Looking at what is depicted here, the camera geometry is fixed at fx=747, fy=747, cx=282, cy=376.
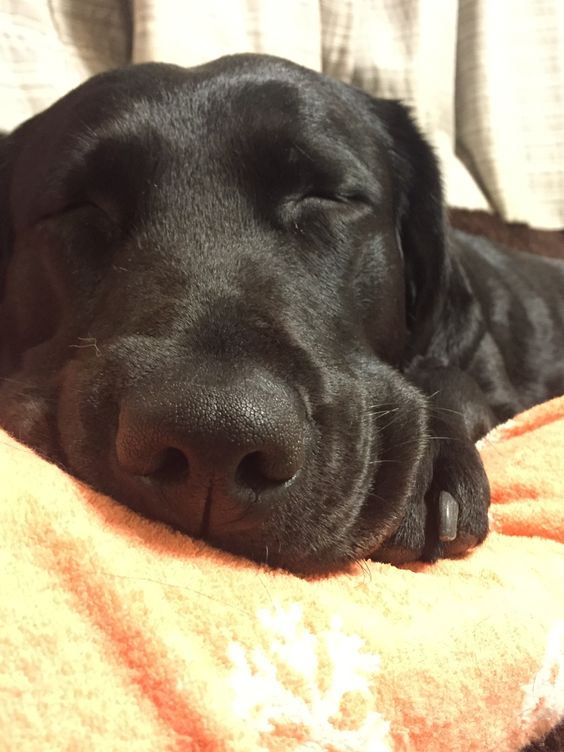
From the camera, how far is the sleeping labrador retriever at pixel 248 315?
0.69m

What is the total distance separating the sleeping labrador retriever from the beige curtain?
56 cm

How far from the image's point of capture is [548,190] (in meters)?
2.41

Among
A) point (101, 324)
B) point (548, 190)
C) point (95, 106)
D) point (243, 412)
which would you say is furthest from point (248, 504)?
point (548, 190)

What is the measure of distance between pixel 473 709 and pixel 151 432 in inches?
14.5

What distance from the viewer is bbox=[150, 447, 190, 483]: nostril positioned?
0.66 metres

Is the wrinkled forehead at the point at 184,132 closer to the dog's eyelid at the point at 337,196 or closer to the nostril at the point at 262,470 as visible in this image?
the dog's eyelid at the point at 337,196

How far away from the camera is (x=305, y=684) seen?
1.95 feet

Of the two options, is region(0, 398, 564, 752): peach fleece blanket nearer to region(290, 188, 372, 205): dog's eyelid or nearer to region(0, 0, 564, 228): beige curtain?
region(290, 188, 372, 205): dog's eyelid

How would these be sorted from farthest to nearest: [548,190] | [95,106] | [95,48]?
[548,190]
[95,48]
[95,106]

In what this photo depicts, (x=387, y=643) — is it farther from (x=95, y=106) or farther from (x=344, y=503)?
(x=95, y=106)

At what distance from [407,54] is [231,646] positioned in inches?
79.5

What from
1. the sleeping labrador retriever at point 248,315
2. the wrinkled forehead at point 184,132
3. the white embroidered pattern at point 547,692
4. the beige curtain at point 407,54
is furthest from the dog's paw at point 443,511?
the beige curtain at point 407,54

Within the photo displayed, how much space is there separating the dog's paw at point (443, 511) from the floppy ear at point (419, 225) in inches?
18.5

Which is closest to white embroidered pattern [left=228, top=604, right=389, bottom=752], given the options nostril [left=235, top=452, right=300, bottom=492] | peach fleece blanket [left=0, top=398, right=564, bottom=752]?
peach fleece blanket [left=0, top=398, right=564, bottom=752]
